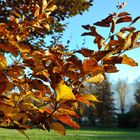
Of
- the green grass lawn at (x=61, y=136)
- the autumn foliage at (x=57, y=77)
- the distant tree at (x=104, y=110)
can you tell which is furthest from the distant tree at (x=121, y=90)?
the autumn foliage at (x=57, y=77)

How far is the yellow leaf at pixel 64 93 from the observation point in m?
1.30

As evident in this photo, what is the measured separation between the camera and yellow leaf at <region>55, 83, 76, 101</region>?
1302 millimetres

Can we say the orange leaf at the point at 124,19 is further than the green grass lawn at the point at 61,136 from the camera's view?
No

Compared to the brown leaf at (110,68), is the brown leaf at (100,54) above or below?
above

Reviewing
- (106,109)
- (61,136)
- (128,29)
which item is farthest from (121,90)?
(128,29)

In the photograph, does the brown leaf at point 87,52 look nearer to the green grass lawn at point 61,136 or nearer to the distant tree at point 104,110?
the green grass lawn at point 61,136

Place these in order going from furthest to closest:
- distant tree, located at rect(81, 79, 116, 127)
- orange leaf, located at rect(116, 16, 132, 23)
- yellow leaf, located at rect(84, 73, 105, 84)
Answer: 1. distant tree, located at rect(81, 79, 116, 127)
2. orange leaf, located at rect(116, 16, 132, 23)
3. yellow leaf, located at rect(84, 73, 105, 84)

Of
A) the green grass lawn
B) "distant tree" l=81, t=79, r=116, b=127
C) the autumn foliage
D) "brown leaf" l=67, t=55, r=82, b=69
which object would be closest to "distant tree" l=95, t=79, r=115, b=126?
"distant tree" l=81, t=79, r=116, b=127

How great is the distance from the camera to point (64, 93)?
131 centimetres

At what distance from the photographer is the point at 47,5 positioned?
2117 millimetres

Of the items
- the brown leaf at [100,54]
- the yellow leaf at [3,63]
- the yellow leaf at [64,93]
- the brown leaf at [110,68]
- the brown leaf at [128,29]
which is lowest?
the yellow leaf at [64,93]

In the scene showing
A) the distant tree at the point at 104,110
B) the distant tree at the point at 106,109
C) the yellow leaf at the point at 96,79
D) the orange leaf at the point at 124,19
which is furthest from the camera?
the distant tree at the point at 106,109

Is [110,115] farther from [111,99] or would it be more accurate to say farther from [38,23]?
[38,23]

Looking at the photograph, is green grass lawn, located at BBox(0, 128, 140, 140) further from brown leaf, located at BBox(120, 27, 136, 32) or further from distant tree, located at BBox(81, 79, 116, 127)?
distant tree, located at BBox(81, 79, 116, 127)
